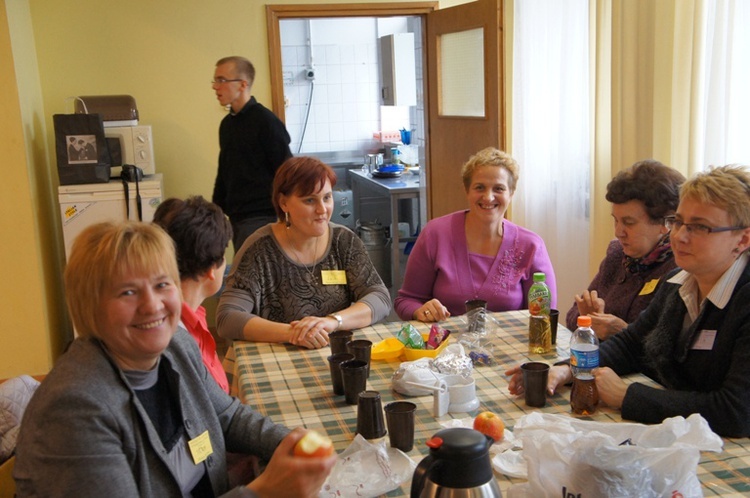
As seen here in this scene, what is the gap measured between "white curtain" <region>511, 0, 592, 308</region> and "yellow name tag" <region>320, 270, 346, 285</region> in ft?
6.03

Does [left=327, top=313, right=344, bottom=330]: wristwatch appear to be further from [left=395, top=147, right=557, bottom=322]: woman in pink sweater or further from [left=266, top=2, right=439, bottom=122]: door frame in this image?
[left=266, top=2, right=439, bottom=122]: door frame

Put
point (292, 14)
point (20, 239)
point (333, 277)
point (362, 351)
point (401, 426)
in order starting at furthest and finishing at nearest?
point (292, 14) → point (20, 239) → point (333, 277) → point (362, 351) → point (401, 426)

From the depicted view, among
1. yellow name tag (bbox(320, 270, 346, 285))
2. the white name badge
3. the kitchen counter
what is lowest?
the kitchen counter

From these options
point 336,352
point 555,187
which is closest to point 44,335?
point 336,352

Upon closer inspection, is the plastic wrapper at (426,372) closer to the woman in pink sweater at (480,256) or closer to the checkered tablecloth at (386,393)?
the checkered tablecloth at (386,393)

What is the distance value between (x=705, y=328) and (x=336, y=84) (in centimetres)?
587

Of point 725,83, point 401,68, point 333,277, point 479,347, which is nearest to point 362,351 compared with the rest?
point 479,347

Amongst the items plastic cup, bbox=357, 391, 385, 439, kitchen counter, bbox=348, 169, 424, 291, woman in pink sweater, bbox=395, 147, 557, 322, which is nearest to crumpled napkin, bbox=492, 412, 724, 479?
plastic cup, bbox=357, 391, 385, 439

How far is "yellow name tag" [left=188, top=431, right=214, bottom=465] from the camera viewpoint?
1.55 m

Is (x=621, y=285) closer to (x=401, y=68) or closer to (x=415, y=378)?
(x=415, y=378)

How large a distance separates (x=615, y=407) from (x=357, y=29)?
6.02 metres

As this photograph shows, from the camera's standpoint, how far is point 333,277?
9.12 ft

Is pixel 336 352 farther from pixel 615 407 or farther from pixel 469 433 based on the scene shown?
pixel 469 433

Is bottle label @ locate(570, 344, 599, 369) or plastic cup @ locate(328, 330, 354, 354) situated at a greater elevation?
bottle label @ locate(570, 344, 599, 369)
